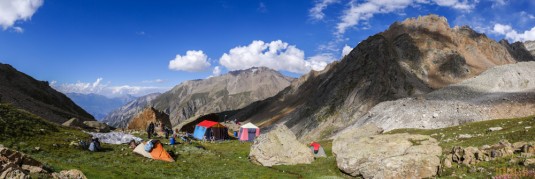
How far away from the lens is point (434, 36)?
177125 millimetres

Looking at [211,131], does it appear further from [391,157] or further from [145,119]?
[391,157]

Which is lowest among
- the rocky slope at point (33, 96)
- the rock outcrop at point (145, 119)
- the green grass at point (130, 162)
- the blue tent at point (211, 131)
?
the green grass at point (130, 162)

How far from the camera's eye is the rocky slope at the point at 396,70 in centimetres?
11956

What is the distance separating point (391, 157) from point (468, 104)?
59265 mm

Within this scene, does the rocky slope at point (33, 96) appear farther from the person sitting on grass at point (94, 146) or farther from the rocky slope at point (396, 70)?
the rocky slope at point (396, 70)

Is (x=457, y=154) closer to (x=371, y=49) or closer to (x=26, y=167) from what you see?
(x=26, y=167)

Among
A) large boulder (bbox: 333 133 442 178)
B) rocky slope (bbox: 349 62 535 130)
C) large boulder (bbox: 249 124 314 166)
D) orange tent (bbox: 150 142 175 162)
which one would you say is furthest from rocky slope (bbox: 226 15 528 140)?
orange tent (bbox: 150 142 175 162)

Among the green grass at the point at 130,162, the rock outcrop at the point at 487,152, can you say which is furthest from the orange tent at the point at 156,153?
the rock outcrop at the point at 487,152

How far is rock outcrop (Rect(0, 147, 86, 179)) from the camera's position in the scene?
19312 millimetres

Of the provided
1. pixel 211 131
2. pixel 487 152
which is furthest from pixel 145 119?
pixel 487 152

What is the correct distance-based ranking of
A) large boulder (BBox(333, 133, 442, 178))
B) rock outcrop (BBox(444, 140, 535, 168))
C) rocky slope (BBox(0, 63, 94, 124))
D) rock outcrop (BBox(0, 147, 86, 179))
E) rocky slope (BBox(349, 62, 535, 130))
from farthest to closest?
rocky slope (BBox(0, 63, 94, 124)) → rocky slope (BBox(349, 62, 535, 130)) → large boulder (BBox(333, 133, 442, 178)) → rock outcrop (BBox(444, 140, 535, 168)) → rock outcrop (BBox(0, 147, 86, 179))

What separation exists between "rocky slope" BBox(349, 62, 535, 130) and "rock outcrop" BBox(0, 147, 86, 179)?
227ft

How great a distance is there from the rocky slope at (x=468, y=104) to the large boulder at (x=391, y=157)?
42065 millimetres

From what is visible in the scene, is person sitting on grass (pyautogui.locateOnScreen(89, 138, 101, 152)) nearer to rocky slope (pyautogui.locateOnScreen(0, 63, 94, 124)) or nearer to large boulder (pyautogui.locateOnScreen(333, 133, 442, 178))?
large boulder (pyautogui.locateOnScreen(333, 133, 442, 178))
